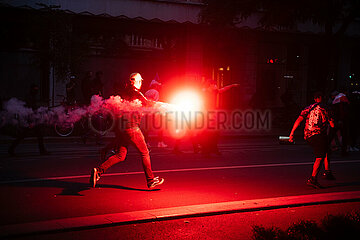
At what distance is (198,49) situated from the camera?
2541cm

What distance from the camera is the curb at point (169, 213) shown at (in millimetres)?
5883

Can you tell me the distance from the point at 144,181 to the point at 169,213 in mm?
2575

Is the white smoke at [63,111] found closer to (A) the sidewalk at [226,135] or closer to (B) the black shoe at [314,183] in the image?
(A) the sidewalk at [226,135]

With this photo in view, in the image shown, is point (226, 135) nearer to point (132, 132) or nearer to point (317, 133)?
point (317, 133)

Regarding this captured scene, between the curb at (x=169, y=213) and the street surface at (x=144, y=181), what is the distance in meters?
0.22

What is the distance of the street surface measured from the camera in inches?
286

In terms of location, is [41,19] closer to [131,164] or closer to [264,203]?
[131,164]

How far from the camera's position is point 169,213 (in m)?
6.64

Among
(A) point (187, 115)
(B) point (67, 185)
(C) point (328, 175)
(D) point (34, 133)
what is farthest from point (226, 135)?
(B) point (67, 185)

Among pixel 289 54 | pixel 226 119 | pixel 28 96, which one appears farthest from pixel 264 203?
pixel 289 54

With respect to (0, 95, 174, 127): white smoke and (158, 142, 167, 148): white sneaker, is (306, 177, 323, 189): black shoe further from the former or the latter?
(158, 142, 167, 148): white sneaker

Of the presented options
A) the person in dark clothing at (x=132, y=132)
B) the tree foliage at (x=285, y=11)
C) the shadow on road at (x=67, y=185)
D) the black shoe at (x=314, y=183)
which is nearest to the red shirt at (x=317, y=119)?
the black shoe at (x=314, y=183)

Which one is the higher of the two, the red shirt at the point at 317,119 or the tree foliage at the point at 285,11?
the tree foliage at the point at 285,11

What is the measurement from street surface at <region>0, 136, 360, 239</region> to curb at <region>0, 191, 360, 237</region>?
0.22 m
